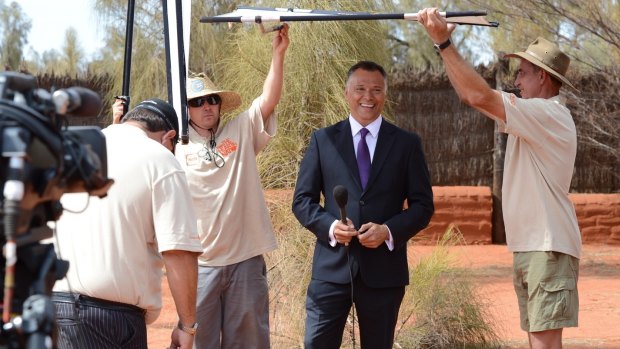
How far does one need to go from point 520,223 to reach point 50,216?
2.93m

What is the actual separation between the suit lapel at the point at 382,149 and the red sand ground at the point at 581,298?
2.61 metres

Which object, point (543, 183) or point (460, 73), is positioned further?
point (543, 183)

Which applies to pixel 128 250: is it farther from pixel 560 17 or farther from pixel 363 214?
pixel 560 17

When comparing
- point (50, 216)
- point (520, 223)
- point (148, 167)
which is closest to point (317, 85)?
point (520, 223)

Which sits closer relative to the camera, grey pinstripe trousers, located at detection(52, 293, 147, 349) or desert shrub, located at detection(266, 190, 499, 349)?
grey pinstripe trousers, located at detection(52, 293, 147, 349)

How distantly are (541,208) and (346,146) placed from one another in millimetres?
1078

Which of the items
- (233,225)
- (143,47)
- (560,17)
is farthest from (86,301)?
(143,47)

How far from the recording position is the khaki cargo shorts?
492 cm

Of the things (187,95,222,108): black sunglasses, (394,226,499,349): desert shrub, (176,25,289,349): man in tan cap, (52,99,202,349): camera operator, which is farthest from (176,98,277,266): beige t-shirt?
(394,226,499,349): desert shrub

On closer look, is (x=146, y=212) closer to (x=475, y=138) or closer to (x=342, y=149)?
(x=342, y=149)

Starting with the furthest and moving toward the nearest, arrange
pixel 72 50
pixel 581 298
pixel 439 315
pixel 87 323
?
pixel 72 50
pixel 581 298
pixel 439 315
pixel 87 323

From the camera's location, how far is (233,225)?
215 inches

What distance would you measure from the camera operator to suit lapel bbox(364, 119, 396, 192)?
1.36m

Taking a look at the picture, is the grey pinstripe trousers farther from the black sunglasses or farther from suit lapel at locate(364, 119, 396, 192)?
the black sunglasses
